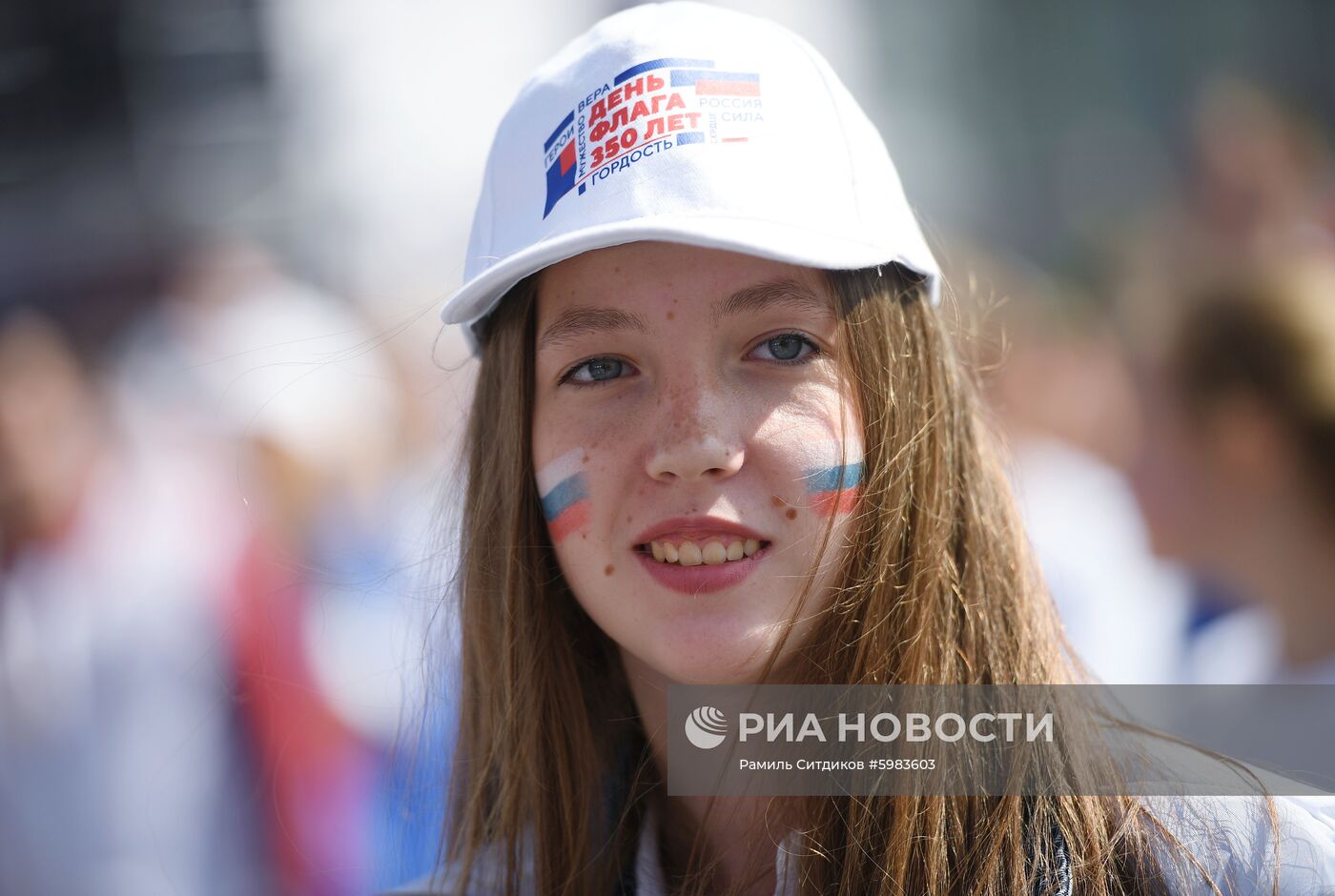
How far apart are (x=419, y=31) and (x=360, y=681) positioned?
421cm

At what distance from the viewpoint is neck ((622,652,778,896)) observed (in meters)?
1.73

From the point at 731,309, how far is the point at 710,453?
0.21 m

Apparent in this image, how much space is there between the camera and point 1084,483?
3.73 m

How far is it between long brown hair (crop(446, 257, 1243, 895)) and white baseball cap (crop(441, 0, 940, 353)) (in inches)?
3.6

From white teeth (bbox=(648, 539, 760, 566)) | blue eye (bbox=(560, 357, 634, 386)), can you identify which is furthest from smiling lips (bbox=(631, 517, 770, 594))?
blue eye (bbox=(560, 357, 634, 386))

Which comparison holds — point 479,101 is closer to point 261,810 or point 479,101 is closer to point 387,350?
point 387,350

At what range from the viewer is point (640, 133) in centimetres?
162

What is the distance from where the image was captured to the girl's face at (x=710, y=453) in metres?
1.58

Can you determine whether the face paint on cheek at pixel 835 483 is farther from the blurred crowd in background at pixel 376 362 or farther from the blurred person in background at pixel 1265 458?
the blurred person in background at pixel 1265 458

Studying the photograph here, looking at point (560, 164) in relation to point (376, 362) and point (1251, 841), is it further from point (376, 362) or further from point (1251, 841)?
point (376, 362)

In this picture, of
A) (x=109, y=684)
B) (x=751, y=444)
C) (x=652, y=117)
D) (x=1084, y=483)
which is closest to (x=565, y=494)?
(x=751, y=444)

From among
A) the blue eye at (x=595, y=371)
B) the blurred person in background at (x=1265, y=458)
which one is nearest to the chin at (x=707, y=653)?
the blue eye at (x=595, y=371)

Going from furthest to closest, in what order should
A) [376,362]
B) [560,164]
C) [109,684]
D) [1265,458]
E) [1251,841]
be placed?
[376,362]
[109,684]
[1265,458]
[560,164]
[1251,841]

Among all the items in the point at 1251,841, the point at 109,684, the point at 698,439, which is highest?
the point at 109,684
